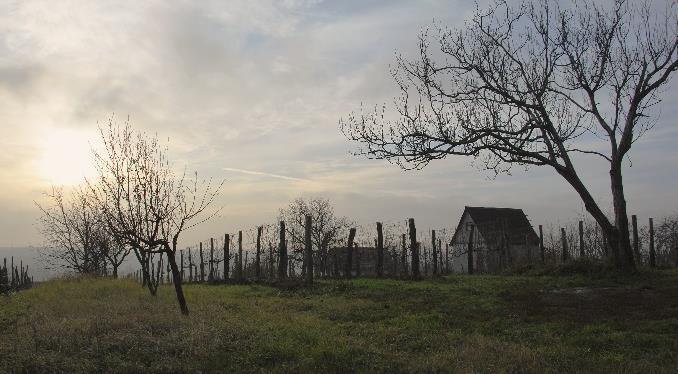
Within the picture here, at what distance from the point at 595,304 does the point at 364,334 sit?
5.43 meters

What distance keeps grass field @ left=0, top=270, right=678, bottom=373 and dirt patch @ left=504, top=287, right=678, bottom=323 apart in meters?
0.02

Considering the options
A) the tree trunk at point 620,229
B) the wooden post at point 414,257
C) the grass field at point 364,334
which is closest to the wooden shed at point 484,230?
the wooden post at point 414,257

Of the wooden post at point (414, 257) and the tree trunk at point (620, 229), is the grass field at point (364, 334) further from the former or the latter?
the wooden post at point (414, 257)

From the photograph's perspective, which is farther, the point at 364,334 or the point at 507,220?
the point at 507,220

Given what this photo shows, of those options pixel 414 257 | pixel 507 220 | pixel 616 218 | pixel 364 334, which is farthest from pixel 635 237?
pixel 364 334

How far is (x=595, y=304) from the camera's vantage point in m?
10.9

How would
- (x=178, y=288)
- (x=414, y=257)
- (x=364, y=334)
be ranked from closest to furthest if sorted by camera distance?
(x=364, y=334), (x=178, y=288), (x=414, y=257)

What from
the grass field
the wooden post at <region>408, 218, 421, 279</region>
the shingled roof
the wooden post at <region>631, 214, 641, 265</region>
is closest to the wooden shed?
the shingled roof

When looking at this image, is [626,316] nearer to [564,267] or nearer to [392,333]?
[392,333]

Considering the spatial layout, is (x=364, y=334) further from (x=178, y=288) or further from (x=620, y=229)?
(x=620, y=229)

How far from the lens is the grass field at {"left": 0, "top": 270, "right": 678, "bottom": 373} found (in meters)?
6.47

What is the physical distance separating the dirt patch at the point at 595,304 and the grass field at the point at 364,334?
Result: 2 centimetres

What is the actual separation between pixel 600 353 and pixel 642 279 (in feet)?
30.8

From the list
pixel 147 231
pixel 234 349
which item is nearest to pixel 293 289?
pixel 147 231
